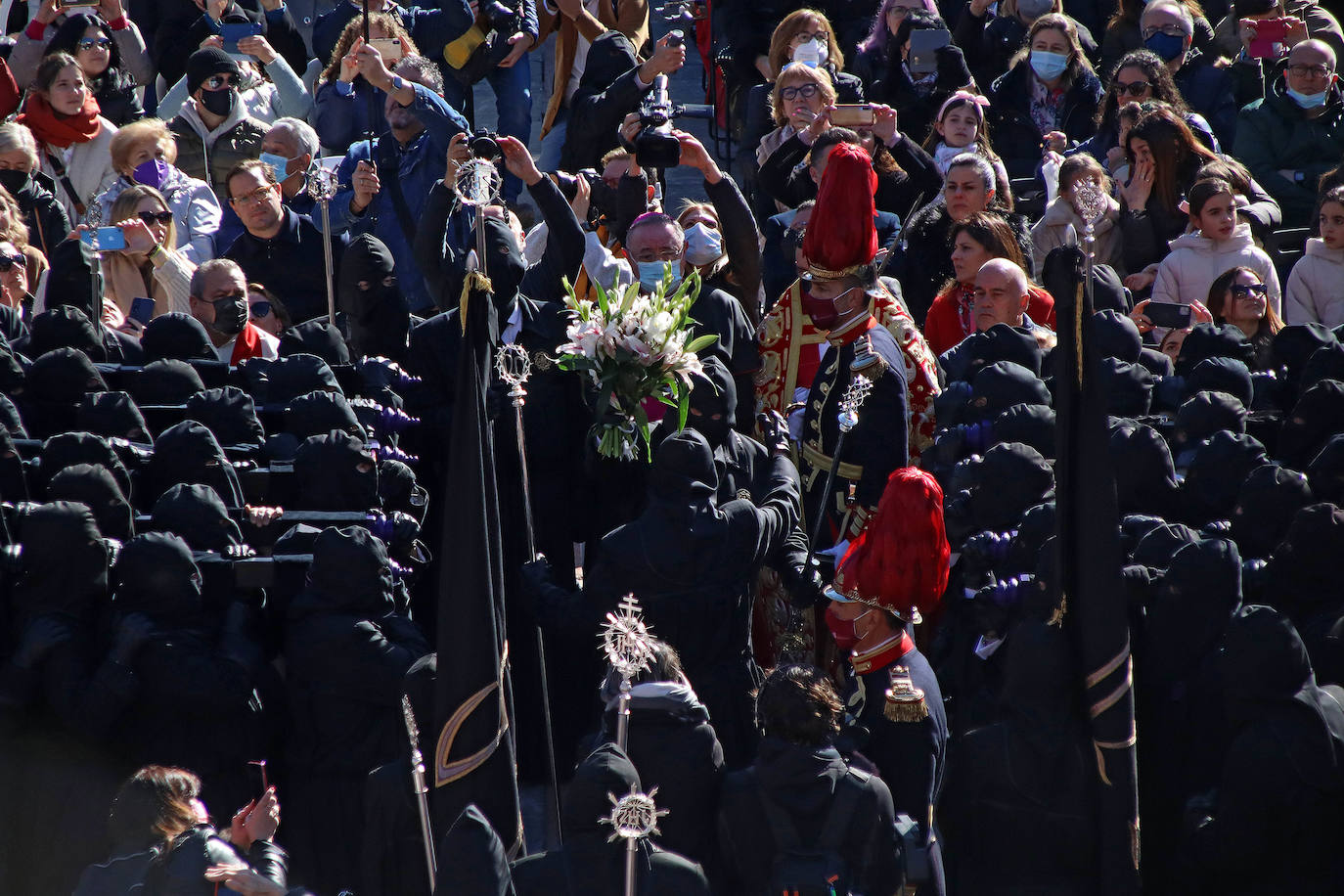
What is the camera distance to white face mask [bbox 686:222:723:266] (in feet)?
25.3

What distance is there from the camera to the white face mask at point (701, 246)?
25.3ft

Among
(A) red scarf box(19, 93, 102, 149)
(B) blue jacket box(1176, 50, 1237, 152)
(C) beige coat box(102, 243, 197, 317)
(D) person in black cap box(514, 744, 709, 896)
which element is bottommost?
(D) person in black cap box(514, 744, 709, 896)

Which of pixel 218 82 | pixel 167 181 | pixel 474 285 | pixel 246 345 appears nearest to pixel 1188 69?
pixel 218 82

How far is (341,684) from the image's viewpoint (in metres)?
5.82

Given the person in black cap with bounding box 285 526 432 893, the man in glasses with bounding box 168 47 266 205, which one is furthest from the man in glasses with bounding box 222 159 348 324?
→ the person in black cap with bounding box 285 526 432 893

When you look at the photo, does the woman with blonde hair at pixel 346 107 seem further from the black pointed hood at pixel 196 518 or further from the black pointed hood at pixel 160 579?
the black pointed hood at pixel 160 579

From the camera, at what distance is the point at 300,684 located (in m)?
5.89

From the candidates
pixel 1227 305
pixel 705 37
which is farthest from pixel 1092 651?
pixel 705 37

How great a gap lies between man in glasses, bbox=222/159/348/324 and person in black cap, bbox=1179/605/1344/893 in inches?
191

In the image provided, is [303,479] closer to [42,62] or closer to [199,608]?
[199,608]

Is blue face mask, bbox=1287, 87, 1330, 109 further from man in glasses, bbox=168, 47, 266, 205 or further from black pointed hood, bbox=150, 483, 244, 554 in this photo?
black pointed hood, bbox=150, 483, 244, 554

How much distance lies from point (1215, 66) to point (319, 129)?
540 centimetres

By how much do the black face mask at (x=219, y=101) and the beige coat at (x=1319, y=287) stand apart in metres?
5.84

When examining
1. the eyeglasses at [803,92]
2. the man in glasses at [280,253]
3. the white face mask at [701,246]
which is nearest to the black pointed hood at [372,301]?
the man in glasses at [280,253]
